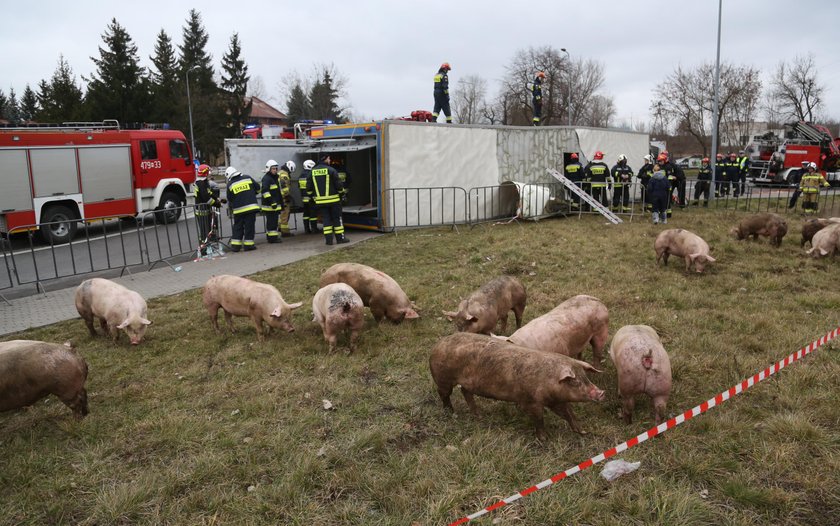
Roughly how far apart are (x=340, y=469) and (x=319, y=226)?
12.5 m

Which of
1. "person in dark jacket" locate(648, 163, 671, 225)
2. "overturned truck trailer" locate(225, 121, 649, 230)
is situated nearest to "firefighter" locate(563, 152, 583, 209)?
"overturned truck trailer" locate(225, 121, 649, 230)

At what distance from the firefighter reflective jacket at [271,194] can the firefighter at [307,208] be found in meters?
0.71

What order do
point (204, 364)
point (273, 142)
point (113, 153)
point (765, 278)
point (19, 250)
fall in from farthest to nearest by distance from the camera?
1. point (113, 153)
2. point (273, 142)
3. point (19, 250)
4. point (765, 278)
5. point (204, 364)

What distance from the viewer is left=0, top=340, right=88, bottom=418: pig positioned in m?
4.51

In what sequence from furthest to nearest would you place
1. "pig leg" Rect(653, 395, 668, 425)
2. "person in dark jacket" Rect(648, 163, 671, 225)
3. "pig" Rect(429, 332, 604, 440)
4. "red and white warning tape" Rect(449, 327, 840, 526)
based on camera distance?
"person in dark jacket" Rect(648, 163, 671, 225) → "pig leg" Rect(653, 395, 668, 425) → "pig" Rect(429, 332, 604, 440) → "red and white warning tape" Rect(449, 327, 840, 526)

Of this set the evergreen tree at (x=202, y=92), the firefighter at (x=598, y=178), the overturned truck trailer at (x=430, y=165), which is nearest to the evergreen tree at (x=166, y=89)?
the evergreen tree at (x=202, y=92)

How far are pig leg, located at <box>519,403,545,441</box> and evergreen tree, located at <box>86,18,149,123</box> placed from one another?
127 feet

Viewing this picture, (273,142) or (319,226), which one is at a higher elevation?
(273,142)

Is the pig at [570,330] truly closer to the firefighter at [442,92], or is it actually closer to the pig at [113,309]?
the pig at [113,309]

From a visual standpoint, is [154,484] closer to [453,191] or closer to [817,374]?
[817,374]

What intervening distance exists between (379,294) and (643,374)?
3.61 metres

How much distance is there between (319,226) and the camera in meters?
16.0

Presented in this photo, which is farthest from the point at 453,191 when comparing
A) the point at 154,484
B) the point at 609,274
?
the point at 154,484

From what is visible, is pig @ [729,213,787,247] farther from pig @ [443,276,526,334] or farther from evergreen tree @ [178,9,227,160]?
evergreen tree @ [178,9,227,160]
